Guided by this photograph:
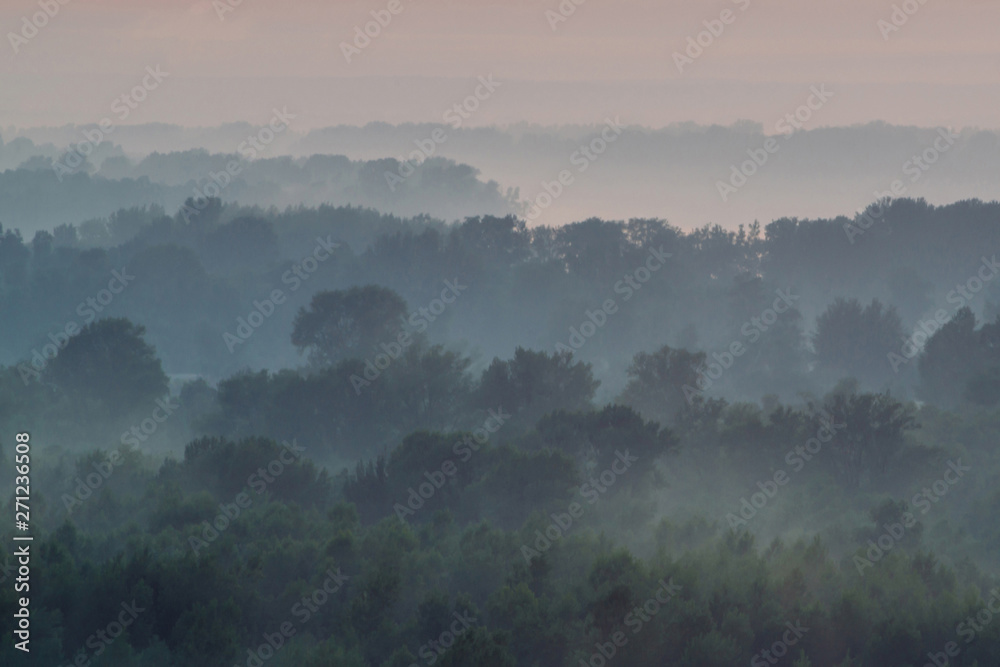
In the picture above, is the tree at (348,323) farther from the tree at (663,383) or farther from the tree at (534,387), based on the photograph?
the tree at (663,383)

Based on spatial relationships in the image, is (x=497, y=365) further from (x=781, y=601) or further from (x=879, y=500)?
(x=781, y=601)

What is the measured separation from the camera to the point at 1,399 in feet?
171

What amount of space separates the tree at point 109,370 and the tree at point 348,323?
33.6 ft

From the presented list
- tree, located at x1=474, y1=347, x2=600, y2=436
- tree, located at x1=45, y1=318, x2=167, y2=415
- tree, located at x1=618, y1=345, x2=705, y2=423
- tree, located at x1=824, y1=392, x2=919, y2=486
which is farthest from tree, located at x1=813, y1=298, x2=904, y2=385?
tree, located at x1=45, y1=318, x2=167, y2=415

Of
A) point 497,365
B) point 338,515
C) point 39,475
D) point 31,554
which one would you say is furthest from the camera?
point 497,365

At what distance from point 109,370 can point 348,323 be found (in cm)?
1455

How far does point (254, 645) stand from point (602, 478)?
1778cm

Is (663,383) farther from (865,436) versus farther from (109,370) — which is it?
(109,370)

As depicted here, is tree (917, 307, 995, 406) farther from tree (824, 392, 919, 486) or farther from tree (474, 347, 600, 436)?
tree (474, 347, 600, 436)

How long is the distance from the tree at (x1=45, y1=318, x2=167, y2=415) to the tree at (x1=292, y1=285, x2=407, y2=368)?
10252 mm

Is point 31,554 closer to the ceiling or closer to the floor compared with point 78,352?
closer to the floor

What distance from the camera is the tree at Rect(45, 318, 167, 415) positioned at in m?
57.2

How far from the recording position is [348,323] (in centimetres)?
6719

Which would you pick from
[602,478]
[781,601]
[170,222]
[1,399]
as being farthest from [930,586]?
[170,222]
